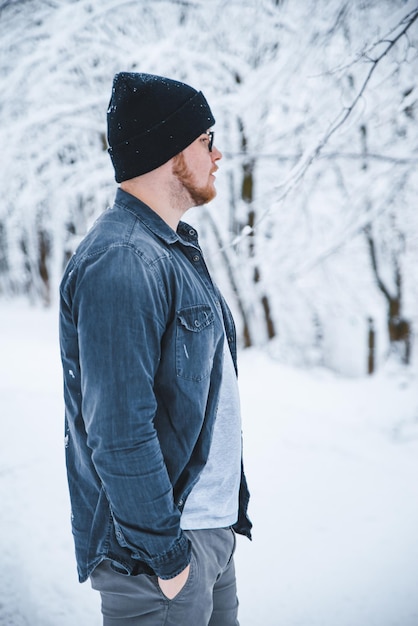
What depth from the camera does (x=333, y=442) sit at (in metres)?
5.04

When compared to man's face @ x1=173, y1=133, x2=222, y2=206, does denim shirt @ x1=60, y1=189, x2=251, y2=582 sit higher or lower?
lower

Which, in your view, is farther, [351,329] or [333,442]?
[351,329]

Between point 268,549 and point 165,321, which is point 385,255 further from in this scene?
point 165,321

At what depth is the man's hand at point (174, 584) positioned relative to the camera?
3.84ft

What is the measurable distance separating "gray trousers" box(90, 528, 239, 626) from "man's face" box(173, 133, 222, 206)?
1.04m

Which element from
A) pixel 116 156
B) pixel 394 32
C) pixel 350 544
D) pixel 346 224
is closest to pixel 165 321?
pixel 116 156

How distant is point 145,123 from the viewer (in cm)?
134

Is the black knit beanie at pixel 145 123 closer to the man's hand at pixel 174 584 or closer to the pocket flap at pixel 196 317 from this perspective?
the pocket flap at pixel 196 317

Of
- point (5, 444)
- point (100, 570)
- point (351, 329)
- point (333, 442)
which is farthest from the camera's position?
point (351, 329)

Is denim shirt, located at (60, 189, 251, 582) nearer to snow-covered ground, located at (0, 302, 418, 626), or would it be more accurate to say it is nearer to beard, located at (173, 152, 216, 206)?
beard, located at (173, 152, 216, 206)

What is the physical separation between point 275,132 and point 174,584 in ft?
13.9

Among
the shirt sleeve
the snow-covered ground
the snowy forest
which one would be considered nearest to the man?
the shirt sleeve

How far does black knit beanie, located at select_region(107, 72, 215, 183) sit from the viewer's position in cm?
130

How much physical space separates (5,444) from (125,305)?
14.0 feet
